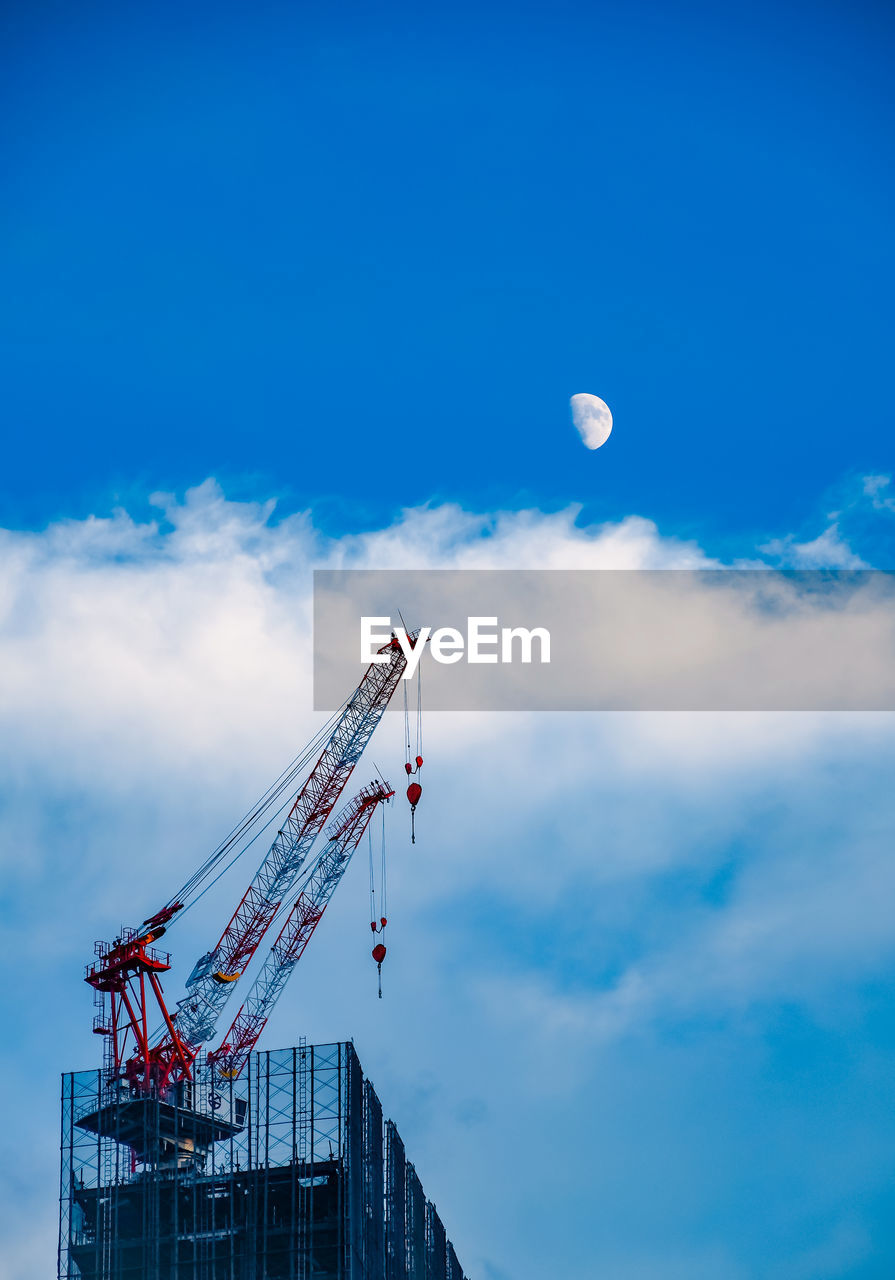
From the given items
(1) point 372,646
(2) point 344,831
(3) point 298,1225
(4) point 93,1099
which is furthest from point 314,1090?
(1) point 372,646

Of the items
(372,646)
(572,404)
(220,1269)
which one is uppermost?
(572,404)

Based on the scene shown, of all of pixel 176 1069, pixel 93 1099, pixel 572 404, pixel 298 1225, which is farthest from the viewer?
pixel 572 404

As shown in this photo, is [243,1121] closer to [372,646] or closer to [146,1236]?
[146,1236]

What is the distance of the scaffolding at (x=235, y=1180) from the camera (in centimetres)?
12775

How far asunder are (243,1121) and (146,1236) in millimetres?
12822

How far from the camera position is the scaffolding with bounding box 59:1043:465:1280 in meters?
128

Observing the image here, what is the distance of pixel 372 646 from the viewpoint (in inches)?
6122

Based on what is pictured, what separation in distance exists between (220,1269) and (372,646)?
2208 inches

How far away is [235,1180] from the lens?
131 metres

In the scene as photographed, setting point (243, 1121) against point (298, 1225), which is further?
point (243, 1121)

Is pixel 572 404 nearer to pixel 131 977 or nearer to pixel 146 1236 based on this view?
pixel 131 977

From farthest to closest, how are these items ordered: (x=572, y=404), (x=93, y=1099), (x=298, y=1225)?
(x=572, y=404), (x=93, y=1099), (x=298, y=1225)

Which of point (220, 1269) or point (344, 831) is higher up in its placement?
point (344, 831)

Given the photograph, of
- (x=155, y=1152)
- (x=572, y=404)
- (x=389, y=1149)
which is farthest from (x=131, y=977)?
(x=572, y=404)
